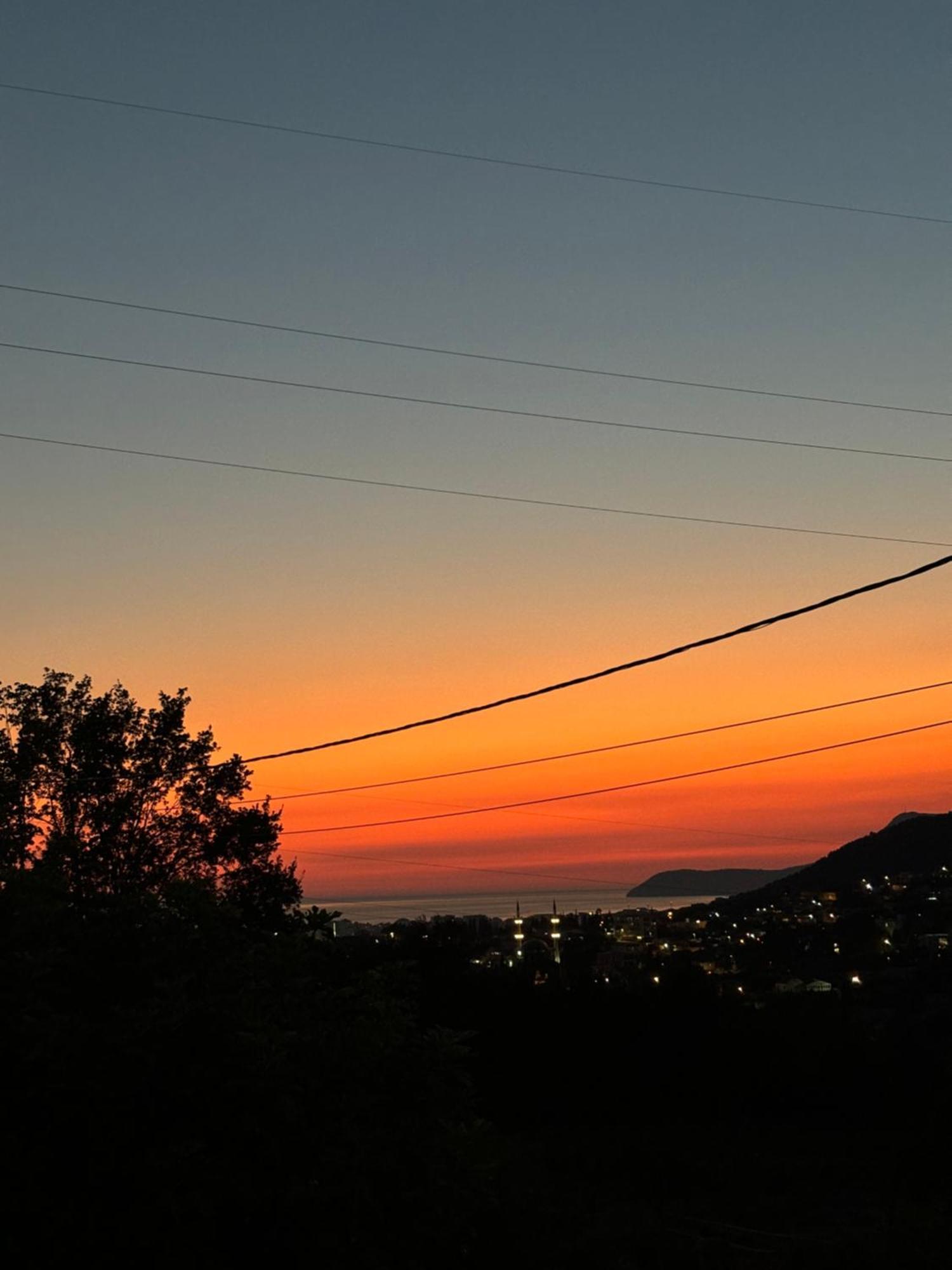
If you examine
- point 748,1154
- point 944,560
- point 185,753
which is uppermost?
point 185,753

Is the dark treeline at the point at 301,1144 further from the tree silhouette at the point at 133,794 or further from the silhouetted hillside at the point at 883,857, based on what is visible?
the silhouetted hillside at the point at 883,857

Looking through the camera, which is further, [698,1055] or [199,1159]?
[698,1055]

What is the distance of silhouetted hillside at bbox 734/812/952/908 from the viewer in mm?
93812

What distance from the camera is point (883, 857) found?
103250 mm

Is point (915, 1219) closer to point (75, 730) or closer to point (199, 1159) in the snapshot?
point (199, 1159)

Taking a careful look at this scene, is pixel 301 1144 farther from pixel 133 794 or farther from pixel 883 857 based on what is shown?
pixel 883 857

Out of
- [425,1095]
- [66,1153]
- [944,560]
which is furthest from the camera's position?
[944,560]

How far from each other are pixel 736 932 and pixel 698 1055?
61629 millimetres

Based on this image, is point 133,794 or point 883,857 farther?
point 883,857

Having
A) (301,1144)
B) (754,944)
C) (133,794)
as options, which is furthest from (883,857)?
(301,1144)

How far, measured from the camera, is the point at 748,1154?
25.2 meters

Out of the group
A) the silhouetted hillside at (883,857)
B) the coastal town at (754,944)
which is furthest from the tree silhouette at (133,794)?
the silhouetted hillside at (883,857)

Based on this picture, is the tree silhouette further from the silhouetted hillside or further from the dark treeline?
the silhouetted hillside

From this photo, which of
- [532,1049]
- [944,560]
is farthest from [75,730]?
[944,560]
